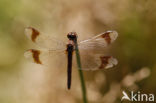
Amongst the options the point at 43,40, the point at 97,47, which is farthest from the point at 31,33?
the point at 97,47

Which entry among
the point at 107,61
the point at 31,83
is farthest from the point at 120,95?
the point at 31,83

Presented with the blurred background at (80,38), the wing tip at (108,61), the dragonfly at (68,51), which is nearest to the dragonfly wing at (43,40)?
the dragonfly at (68,51)

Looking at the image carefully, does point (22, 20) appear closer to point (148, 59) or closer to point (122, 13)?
point (122, 13)

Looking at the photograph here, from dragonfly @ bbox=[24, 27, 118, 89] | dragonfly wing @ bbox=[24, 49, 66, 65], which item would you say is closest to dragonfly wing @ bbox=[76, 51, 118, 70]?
dragonfly @ bbox=[24, 27, 118, 89]

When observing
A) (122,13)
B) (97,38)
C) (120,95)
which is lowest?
(120,95)

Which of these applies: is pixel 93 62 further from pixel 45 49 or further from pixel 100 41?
pixel 45 49

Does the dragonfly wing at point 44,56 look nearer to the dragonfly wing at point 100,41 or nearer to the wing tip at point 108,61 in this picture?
the dragonfly wing at point 100,41
